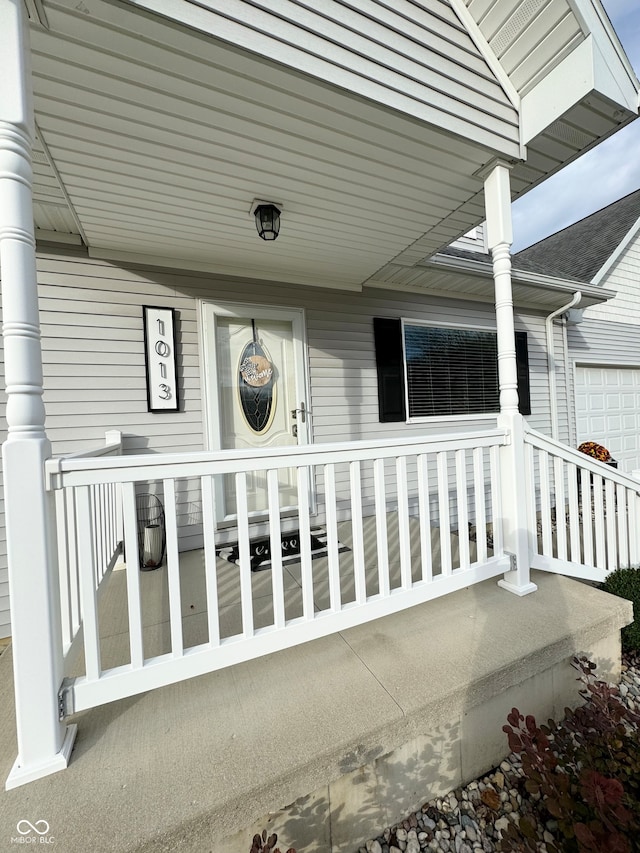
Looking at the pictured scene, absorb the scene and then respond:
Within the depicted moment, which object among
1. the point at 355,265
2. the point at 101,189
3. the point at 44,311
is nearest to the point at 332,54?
the point at 101,189

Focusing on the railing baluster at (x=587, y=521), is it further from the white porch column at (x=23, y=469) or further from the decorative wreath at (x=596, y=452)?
the white porch column at (x=23, y=469)

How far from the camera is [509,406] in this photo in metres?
2.15

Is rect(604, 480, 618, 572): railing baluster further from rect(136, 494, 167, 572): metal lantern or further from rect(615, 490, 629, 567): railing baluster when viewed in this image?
rect(136, 494, 167, 572): metal lantern

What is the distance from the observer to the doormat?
278cm

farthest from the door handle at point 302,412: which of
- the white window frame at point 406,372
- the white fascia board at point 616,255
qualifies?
the white fascia board at point 616,255

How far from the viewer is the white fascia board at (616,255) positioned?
18.2 feet

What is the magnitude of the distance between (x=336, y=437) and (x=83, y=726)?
2.69m

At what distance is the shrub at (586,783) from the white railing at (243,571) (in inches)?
26.7

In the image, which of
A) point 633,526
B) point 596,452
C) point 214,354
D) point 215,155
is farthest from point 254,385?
point 596,452

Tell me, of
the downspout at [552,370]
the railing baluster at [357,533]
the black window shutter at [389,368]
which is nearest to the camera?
the railing baluster at [357,533]

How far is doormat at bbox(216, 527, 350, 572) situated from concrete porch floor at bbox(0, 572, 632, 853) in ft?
3.31

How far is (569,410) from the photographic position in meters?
5.17

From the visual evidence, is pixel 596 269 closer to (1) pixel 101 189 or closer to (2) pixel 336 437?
(2) pixel 336 437

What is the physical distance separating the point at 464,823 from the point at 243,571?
47.4 inches
